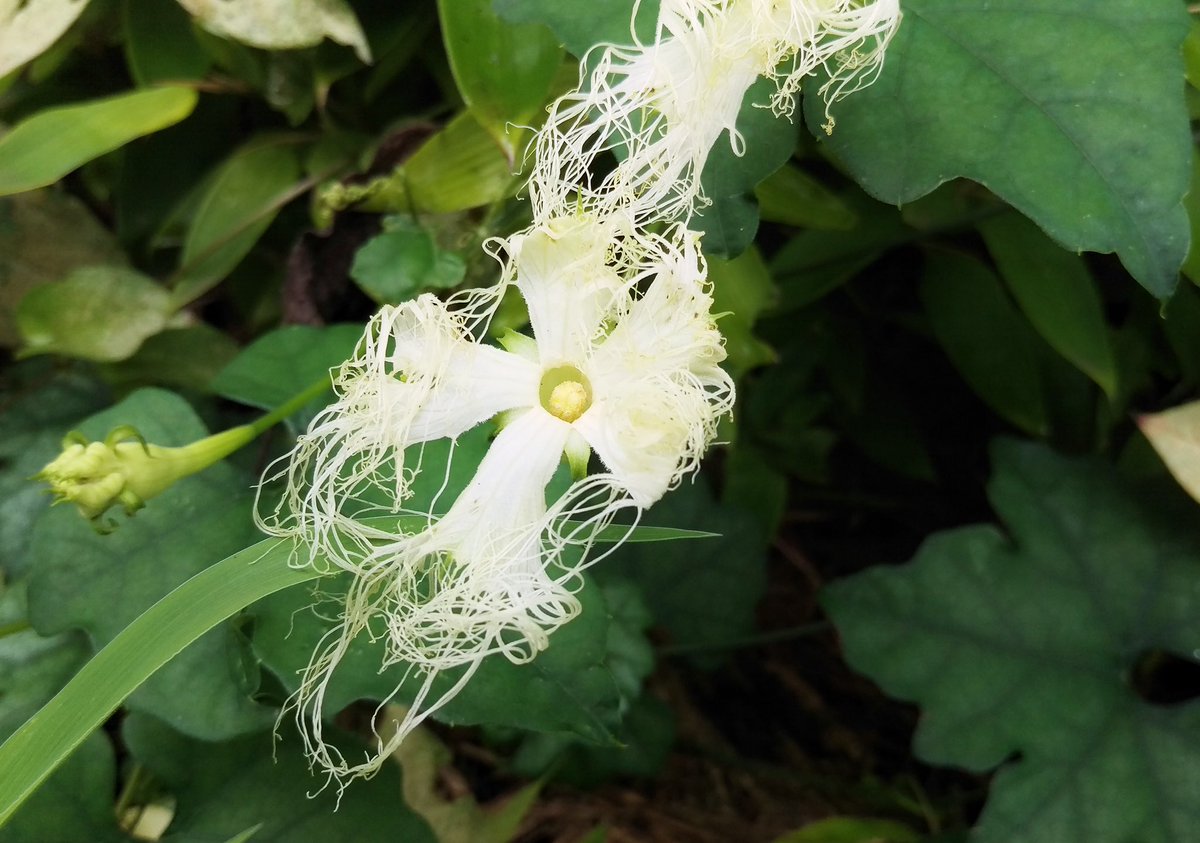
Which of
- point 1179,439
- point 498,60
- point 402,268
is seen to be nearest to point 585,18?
point 498,60

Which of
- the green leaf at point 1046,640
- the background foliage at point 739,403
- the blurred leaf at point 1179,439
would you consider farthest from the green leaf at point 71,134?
the blurred leaf at point 1179,439

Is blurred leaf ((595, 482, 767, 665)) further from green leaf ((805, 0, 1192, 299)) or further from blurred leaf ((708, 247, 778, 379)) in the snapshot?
green leaf ((805, 0, 1192, 299))

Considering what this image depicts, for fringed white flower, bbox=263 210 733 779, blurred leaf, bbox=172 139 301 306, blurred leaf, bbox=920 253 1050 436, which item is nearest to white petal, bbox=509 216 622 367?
fringed white flower, bbox=263 210 733 779

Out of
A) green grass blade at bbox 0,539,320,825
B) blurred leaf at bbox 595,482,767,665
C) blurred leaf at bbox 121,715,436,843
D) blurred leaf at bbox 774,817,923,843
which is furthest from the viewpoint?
blurred leaf at bbox 595,482,767,665

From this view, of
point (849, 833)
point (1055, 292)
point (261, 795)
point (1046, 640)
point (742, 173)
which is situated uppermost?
point (742, 173)

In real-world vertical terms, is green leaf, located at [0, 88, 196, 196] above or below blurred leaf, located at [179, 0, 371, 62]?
below

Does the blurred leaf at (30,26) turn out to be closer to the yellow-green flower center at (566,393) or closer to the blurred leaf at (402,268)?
the blurred leaf at (402,268)

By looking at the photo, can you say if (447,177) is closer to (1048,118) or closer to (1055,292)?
(1048,118)
